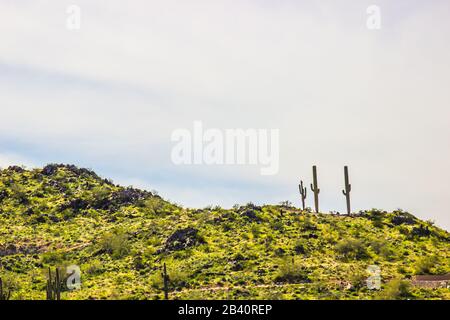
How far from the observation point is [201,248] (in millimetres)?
60812

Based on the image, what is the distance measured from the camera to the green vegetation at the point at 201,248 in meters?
51.3

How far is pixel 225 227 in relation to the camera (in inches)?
2608

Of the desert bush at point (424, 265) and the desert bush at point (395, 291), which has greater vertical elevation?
the desert bush at point (424, 265)

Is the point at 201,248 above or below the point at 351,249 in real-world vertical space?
above

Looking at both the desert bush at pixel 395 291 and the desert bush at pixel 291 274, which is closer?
the desert bush at pixel 395 291

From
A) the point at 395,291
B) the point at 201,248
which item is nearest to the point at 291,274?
the point at 395,291

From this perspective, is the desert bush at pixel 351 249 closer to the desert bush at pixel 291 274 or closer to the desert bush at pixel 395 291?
the desert bush at pixel 291 274

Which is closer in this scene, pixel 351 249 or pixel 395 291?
pixel 395 291

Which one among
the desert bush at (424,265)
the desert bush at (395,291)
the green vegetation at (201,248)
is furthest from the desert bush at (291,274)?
the desert bush at (424,265)

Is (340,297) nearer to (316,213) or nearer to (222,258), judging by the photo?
(222,258)

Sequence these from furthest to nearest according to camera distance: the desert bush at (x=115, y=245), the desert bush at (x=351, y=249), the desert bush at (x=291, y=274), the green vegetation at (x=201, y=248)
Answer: the desert bush at (x=115, y=245)
the desert bush at (x=351, y=249)
the desert bush at (x=291, y=274)
the green vegetation at (x=201, y=248)

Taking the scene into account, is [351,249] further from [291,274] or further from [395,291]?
[395,291]
